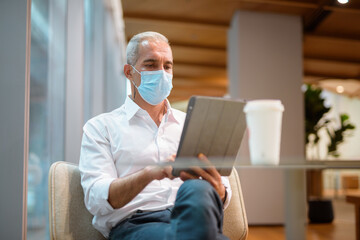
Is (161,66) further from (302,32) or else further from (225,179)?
(302,32)

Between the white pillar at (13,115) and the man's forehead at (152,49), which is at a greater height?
the man's forehead at (152,49)

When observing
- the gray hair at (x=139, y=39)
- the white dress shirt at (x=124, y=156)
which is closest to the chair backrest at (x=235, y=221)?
the white dress shirt at (x=124, y=156)

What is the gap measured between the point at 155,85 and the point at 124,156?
0.38 metres

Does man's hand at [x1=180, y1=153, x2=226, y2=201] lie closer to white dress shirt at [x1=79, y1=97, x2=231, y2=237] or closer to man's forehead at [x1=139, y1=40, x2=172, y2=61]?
white dress shirt at [x1=79, y1=97, x2=231, y2=237]

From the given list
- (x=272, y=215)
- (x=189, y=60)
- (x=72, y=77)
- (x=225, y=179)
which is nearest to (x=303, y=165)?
(x=225, y=179)

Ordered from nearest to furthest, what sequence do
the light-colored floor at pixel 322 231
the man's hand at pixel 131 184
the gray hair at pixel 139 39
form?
the man's hand at pixel 131 184, the gray hair at pixel 139 39, the light-colored floor at pixel 322 231

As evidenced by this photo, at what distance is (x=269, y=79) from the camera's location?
4.86 metres

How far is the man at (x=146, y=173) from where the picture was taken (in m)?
1.10

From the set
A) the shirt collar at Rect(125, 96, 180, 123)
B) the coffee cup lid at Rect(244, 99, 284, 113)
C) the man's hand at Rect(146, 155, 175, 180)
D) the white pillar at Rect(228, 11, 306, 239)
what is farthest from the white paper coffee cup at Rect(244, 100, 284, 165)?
the white pillar at Rect(228, 11, 306, 239)

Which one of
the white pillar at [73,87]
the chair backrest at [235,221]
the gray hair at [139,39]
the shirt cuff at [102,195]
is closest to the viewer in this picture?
the shirt cuff at [102,195]

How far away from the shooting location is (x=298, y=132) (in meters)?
4.83

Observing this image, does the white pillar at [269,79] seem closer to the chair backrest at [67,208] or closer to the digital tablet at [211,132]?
the chair backrest at [67,208]

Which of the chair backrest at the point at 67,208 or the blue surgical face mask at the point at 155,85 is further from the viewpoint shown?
the blue surgical face mask at the point at 155,85

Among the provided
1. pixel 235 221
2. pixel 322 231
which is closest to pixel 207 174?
pixel 235 221
